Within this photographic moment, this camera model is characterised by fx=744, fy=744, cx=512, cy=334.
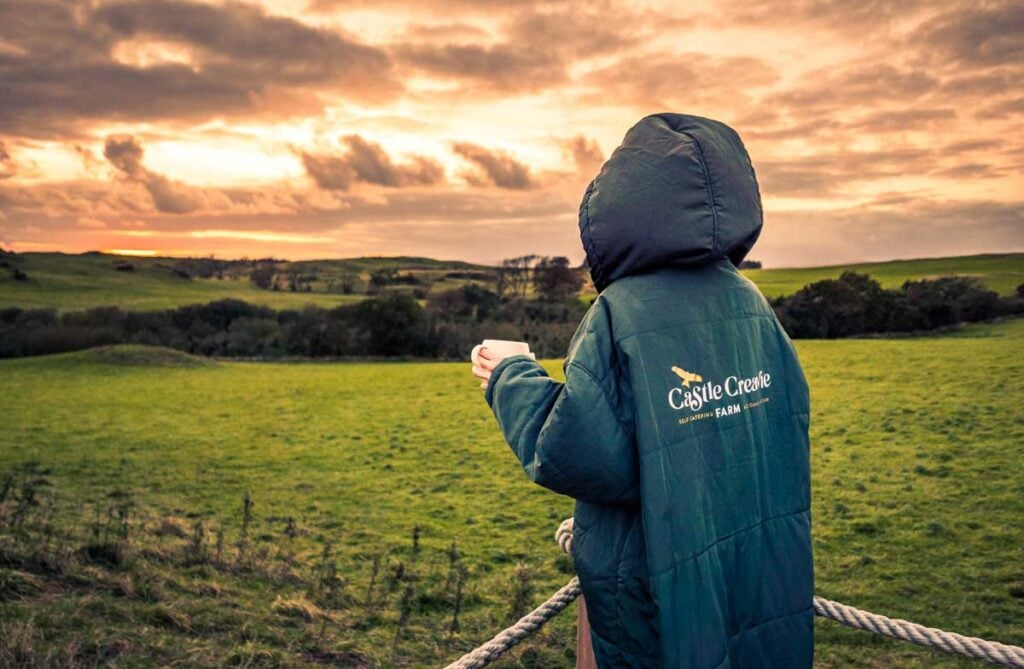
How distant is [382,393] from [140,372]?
1324 centimetres

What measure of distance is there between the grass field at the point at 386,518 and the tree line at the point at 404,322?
191 inches

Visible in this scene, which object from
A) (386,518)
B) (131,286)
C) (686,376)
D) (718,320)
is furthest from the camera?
(131,286)

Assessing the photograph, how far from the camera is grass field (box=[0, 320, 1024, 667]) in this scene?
19.9 ft

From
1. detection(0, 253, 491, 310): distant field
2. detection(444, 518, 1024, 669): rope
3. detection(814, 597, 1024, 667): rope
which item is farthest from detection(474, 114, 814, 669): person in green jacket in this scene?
detection(0, 253, 491, 310): distant field

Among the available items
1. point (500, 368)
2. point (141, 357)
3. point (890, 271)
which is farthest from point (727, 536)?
point (890, 271)

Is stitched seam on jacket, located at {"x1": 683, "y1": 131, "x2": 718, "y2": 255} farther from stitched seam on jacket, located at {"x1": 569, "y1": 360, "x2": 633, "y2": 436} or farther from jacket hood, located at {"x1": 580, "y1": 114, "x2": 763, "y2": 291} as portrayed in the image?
stitched seam on jacket, located at {"x1": 569, "y1": 360, "x2": 633, "y2": 436}

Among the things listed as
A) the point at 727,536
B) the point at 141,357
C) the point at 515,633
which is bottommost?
the point at 141,357

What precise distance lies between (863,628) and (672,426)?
167cm

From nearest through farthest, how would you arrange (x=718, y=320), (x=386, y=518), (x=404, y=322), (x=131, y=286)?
(x=718, y=320) < (x=386, y=518) < (x=404, y=322) < (x=131, y=286)

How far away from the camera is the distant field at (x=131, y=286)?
60094 millimetres

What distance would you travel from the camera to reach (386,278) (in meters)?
78.3

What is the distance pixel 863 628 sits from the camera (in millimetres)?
3057

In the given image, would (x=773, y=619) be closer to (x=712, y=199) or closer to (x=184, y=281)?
(x=712, y=199)

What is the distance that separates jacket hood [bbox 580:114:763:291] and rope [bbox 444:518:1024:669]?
1230 millimetres
